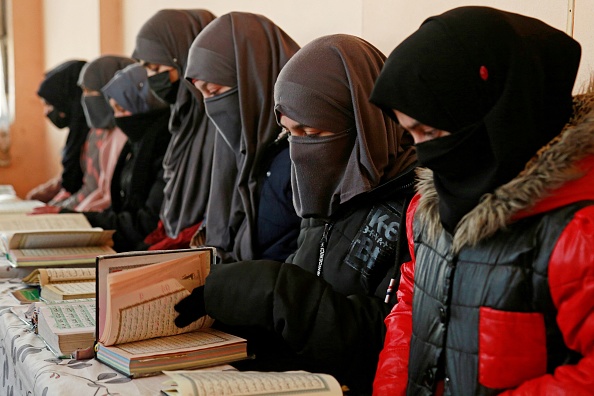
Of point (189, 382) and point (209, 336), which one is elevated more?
point (189, 382)

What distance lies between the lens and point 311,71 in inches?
76.2

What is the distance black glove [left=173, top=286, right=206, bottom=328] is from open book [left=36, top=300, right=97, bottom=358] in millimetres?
180

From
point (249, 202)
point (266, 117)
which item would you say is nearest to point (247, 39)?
point (266, 117)

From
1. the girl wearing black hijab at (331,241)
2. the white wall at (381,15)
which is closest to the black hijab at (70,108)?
the white wall at (381,15)

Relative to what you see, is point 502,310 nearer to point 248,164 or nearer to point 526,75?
point 526,75

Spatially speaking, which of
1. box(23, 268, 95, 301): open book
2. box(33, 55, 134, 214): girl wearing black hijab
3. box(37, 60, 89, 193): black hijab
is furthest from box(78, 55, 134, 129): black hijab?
box(23, 268, 95, 301): open book

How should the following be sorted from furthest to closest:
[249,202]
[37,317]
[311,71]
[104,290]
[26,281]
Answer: [249,202] → [26,281] → [311,71] → [37,317] → [104,290]

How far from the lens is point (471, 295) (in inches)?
48.6

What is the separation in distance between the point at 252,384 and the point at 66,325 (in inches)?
23.3

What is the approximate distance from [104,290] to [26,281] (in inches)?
32.5

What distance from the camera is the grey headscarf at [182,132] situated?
3.04m

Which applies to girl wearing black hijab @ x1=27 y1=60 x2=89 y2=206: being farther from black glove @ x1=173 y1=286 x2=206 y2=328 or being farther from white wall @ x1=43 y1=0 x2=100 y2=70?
black glove @ x1=173 y1=286 x2=206 y2=328

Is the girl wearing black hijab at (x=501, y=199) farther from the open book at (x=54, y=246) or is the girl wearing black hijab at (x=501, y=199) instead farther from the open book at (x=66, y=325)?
the open book at (x=54, y=246)

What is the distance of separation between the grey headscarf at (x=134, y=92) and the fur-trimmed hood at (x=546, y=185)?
108 inches
